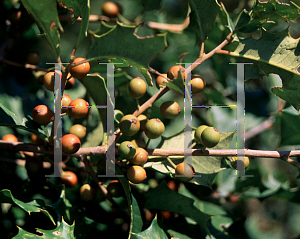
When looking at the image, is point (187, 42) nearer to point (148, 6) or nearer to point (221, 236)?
point (148, 6)

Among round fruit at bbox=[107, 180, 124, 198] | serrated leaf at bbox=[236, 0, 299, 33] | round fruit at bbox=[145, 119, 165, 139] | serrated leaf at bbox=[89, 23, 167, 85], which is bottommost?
round fruit at bbox=[107, 180, 124, 198]

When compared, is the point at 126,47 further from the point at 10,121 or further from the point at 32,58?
the point at 32,58

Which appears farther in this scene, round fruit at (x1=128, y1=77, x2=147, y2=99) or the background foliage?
round fruit at (x1=128, y1=77, x2=147, y2=99)

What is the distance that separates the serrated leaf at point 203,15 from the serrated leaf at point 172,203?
0.66 m

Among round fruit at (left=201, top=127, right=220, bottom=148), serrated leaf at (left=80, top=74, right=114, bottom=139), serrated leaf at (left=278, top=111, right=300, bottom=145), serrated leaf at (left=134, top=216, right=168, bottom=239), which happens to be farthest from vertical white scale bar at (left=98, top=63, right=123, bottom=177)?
serrated leaf at (left=278, top=111, right=300, bottom=145)

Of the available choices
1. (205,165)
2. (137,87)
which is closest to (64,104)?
(137,87)

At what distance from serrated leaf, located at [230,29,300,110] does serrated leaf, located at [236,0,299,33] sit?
5 cm

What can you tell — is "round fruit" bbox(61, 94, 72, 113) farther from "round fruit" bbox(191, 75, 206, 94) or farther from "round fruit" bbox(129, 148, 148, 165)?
"round fruit" bbox(191, 75, 206, 94)

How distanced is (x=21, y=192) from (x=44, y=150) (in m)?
0.32

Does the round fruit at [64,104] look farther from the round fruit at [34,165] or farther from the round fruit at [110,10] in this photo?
the round fruit at [110,10]

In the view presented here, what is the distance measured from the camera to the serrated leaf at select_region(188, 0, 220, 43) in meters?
1.12

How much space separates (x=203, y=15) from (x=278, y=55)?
13.0 inches

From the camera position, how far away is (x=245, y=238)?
1596 millimetres

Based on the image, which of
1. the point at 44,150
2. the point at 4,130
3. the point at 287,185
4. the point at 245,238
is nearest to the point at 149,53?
Answer: the point at 44,150
